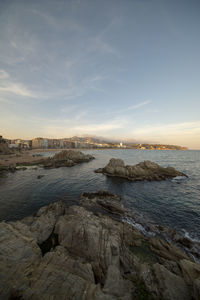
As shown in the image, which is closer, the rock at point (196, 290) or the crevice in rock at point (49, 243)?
the rock at point (196, 290)

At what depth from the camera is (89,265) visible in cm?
563

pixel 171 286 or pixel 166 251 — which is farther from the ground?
pixel 171 286

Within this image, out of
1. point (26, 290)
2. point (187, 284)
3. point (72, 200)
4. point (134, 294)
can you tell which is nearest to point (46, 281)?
point (26, 290)

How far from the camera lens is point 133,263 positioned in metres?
6.55

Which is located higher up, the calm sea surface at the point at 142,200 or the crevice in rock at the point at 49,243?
the crevice in rock at the point at 49,243

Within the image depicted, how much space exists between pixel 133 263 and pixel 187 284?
101 inches

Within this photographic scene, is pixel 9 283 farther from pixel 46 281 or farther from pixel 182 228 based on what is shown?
pixel 182 228

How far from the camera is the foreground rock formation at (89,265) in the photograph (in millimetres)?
4156

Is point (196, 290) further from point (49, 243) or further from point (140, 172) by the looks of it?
point (140, 172)

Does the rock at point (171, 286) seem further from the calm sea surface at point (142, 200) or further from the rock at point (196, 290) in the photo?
the calm sea surface at point (142, 200)

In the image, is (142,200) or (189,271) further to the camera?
(142,200)

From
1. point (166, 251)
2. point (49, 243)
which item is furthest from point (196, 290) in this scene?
point (49, 243)

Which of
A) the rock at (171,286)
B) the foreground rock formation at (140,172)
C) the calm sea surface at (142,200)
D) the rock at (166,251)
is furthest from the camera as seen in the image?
the foreground rock formation at (140,172)

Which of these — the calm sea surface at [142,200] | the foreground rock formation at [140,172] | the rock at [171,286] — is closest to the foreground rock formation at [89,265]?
the rock at [171,286]
